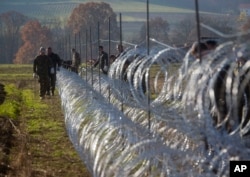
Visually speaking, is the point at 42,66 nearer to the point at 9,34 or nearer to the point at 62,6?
the point at 9,34

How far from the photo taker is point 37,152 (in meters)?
Answer: 9.45

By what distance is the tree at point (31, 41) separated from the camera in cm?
6430

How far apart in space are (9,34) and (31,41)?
7432mm

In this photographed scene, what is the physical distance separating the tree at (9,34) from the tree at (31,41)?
293 cm

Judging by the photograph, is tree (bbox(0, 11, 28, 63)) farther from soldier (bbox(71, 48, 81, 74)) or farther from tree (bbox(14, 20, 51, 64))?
soldier (bbox(71, 48, 81, 74))

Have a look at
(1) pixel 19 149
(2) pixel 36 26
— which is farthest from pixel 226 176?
(2) pixel 36 26

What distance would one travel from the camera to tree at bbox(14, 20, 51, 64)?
64300 mm

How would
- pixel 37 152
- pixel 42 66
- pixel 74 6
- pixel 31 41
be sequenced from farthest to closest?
pixel 74 6, pixel 31 41, pixel 42 66, pixel 37 152

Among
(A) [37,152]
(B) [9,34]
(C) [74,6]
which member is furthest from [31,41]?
(A) [37,152]

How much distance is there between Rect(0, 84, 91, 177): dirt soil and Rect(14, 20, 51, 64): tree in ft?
170

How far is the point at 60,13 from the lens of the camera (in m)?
89.7

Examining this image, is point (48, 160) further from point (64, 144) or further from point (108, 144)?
point (108, 144)

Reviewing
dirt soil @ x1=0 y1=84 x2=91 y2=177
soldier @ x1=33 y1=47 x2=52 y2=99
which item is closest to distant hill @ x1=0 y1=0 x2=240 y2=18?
soldier @ x1=33 y1=47 x2=52 y2=99

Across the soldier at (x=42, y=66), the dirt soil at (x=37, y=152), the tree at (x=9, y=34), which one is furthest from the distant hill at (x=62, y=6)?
the dirt soil at (x=37, y=152)
